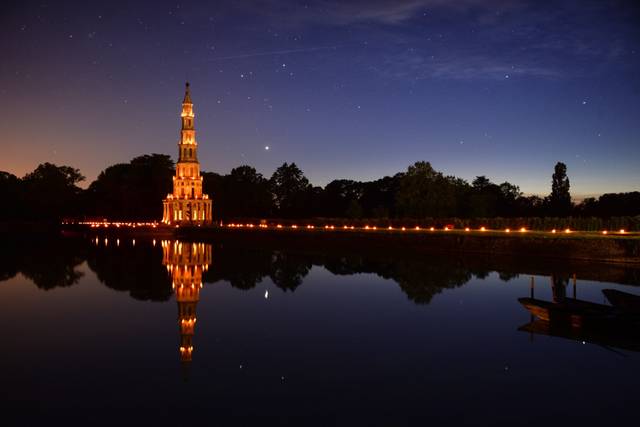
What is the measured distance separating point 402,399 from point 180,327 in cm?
1220

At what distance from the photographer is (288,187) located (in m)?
131

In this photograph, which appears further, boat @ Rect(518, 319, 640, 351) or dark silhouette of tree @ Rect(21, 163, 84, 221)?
dark silhouette of tree @ Rect(21, 163, 84, 221)

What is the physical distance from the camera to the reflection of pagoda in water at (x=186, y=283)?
2139 centimetres

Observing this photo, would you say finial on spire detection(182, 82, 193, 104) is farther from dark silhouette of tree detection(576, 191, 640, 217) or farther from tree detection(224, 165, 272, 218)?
dark silhouette of tree detection(576, 191, 640, 217)

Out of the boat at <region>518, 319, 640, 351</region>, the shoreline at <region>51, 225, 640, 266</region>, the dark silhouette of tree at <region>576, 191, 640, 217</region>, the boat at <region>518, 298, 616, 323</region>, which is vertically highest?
the dark silhouette of tree at <region>576, 191, 640, 217</region>

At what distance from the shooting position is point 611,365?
57.9 feet

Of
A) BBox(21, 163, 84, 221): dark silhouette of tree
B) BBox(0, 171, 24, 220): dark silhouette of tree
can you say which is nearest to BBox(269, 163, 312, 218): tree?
BBox(21, 163, 84, 221): dark silhouette of tree

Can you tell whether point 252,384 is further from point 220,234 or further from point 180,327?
point 220,234

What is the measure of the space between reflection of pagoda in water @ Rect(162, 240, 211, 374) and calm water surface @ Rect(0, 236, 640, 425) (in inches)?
6.3

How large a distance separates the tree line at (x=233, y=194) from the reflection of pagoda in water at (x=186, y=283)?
3827cm

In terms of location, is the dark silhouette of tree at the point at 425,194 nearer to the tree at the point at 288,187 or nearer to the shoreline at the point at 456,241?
the shoreline at the point at 456,241

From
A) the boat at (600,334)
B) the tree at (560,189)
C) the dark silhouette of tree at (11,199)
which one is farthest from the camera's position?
the dark silhouette of tree at (11,199)

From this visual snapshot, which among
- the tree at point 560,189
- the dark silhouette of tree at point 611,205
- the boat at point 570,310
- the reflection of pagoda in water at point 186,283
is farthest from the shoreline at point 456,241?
the tree at point 560,189

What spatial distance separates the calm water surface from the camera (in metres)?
14.4
